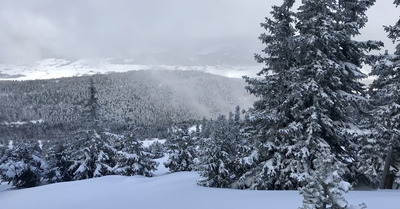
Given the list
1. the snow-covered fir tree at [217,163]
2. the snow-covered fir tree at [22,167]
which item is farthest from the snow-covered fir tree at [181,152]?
the snow-covered fir tree at [217,163]

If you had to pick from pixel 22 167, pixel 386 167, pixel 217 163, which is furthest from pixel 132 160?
pixel 386 167

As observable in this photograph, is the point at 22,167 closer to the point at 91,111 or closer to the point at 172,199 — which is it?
the point at 91,111

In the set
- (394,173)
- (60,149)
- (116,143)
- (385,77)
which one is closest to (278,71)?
(385,77)

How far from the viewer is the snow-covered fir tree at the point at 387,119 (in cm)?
1101

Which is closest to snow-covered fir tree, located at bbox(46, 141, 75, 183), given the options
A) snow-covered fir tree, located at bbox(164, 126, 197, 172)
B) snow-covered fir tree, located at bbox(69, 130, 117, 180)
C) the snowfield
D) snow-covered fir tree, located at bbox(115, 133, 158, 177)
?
snow-covered fir tree, located at bbox(69, 130, 117, 180)

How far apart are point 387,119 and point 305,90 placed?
3637mm

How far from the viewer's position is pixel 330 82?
12.0 meters

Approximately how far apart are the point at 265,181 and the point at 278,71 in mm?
5562

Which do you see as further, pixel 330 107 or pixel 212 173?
pixel 212 173

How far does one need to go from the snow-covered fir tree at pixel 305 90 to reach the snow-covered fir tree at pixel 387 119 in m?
0.77

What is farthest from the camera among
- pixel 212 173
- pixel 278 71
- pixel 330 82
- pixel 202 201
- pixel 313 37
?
pixel 212 173

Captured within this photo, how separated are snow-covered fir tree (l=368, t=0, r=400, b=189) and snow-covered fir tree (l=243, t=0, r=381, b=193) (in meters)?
0.77

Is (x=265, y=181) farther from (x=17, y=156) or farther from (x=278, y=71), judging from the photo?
(x=17, y=156)

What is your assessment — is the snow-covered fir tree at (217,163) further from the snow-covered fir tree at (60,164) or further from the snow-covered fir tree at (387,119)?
the snow-covered fir tree at (60,164)
